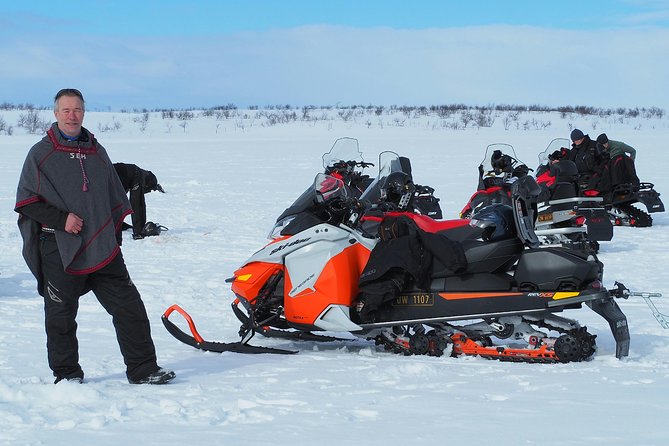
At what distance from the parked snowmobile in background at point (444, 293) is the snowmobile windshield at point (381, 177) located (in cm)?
78

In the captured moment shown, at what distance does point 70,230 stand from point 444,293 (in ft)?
7.03

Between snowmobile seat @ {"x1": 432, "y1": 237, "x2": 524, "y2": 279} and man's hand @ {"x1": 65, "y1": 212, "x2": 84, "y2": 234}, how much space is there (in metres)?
2.06

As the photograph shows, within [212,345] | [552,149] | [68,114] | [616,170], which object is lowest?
[212,345]

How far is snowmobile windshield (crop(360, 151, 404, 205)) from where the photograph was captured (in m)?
6.70

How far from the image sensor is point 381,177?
7.08m

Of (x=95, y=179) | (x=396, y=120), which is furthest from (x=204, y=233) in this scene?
(x=396, y=120)

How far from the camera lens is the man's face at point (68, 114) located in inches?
166

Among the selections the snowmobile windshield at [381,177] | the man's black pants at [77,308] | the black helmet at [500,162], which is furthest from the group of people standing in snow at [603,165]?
the man's black pants at [77,308]

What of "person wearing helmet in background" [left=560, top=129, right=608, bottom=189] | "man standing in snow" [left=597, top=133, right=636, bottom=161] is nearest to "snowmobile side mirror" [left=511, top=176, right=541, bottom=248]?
"person wearing helmet in background" [left=560, top=129, right=608, bottom=189]

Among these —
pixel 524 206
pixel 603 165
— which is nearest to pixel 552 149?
pixel 603 165

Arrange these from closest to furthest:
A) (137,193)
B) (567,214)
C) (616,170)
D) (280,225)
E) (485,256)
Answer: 1. (485,256)
2. (280,225)
3. (567,214)
4. (137,193)
5. (616,170)

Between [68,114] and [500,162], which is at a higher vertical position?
[68,114]

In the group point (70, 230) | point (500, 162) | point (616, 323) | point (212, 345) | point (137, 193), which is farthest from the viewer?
point (137, 193)

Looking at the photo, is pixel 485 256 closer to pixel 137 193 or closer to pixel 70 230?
pixel 70 230
